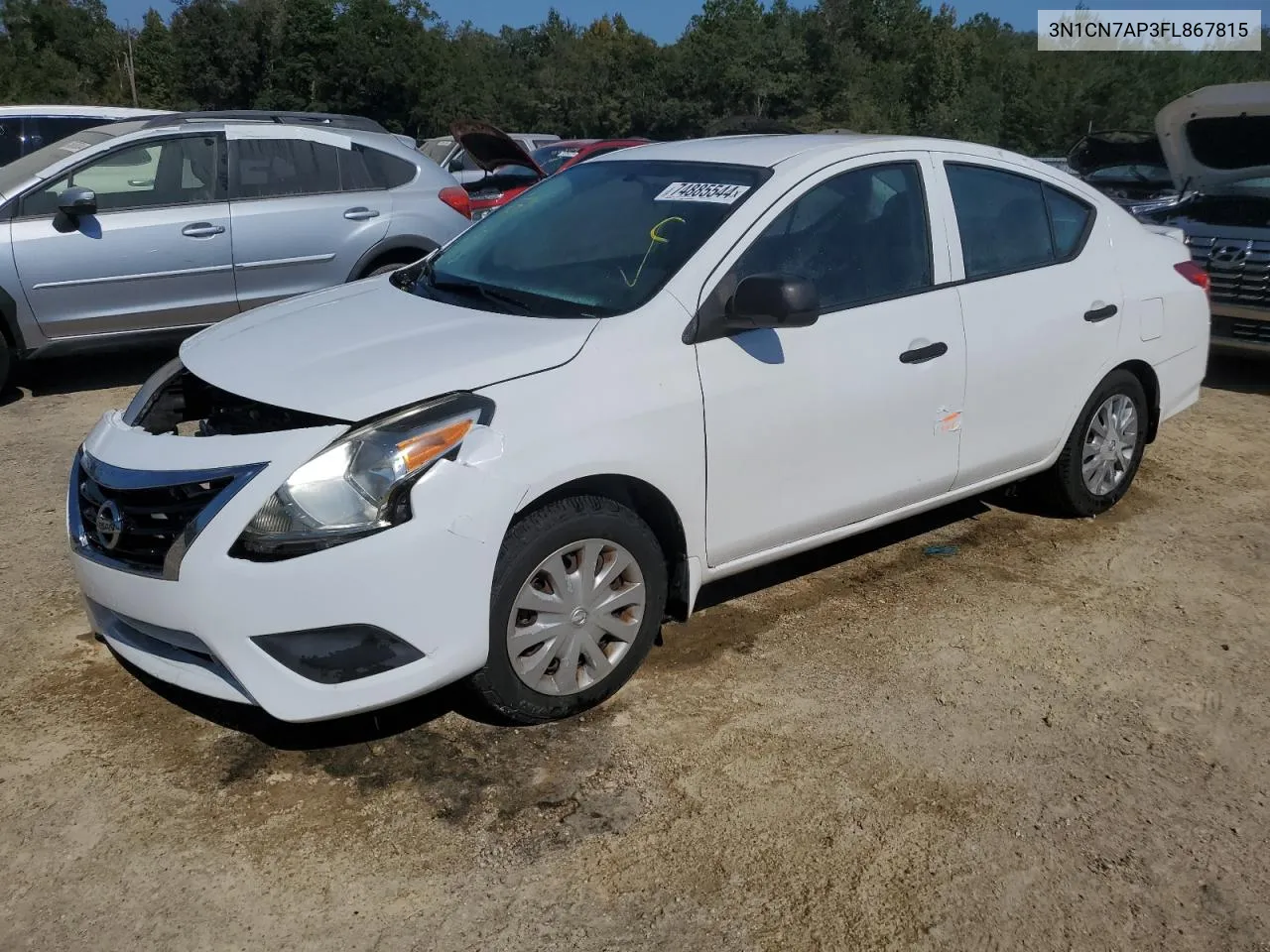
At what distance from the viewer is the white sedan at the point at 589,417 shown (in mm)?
2992

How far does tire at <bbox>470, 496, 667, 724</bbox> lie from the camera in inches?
126

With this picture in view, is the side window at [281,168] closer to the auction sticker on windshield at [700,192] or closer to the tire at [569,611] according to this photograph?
the auction sticker on windshield at [700,192]

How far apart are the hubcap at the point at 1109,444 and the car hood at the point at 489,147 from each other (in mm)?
6352

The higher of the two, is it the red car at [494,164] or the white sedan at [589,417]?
the red car at [494,164]

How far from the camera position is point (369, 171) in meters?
8.11

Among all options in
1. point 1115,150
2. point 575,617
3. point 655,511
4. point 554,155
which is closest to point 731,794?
point 575,617

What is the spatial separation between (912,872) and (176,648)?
6.76 feet

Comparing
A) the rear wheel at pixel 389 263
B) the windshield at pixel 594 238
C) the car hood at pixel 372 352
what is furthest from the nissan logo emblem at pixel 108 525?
the rear wheel at pixel 389 263

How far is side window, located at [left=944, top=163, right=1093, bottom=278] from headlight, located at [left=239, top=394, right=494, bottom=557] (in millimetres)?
2345

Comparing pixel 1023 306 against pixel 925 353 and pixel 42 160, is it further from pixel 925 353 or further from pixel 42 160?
pixel 42 160

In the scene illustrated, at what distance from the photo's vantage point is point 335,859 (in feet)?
9.45

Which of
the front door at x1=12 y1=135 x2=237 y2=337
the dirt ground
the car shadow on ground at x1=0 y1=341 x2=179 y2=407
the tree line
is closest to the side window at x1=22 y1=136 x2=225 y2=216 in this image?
the front door at x1=12 y1=135 x2=237 y2=337

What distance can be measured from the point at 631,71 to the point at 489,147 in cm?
6157

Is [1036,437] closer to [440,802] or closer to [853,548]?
[853,548]
